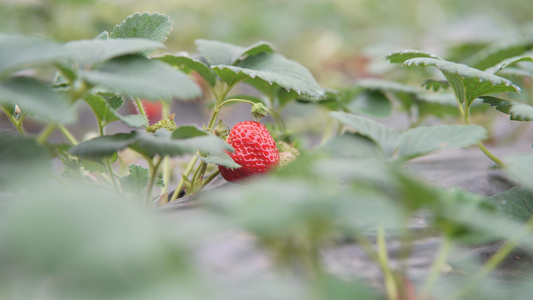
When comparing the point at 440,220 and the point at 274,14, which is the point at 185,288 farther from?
the point at 274,14

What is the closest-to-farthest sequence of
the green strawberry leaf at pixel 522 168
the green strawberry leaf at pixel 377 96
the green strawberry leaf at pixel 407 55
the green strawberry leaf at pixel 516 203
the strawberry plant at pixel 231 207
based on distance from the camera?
the strawberry plant at pixel 231 207 → the green strawberry leaf at pixel 522 168 → the green strawberry leaf at pixel 516 203 → the green strawberry leaf at pixel 407 55 → the green strawberry leaf at pixel 377 96

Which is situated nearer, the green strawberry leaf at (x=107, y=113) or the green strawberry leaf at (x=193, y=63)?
the green strawberry leaf at (x=107, y=113)

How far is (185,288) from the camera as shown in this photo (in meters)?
0.23

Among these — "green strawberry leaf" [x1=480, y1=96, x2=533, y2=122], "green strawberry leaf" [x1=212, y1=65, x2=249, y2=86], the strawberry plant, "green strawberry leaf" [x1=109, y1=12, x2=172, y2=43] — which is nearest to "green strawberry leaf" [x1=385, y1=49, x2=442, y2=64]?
the strawberry plant

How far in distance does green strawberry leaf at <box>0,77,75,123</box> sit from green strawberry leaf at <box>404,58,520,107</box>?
414 millimetres

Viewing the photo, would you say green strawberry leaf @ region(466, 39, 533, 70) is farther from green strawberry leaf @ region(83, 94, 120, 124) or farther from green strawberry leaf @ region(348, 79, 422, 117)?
green strawberry leaf @ region(83, 94, 120, 124)

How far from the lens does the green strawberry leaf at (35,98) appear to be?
1.06 feet

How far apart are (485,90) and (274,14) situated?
180cm

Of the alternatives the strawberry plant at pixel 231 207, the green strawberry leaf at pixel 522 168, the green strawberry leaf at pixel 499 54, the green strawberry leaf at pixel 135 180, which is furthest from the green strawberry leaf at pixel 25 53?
the green strawberry leaf at pixel 499 54

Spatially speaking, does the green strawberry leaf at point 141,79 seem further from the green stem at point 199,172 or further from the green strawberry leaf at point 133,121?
the green stem at point 199,172

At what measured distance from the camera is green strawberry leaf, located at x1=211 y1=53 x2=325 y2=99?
0.56m

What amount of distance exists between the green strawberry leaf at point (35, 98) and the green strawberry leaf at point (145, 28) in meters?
0.23

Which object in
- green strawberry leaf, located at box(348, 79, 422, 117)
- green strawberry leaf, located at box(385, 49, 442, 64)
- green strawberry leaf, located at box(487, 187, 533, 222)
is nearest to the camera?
green strawberry leaf, located at box(487, 187, 533, 222)

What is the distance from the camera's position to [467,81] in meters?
0.57
